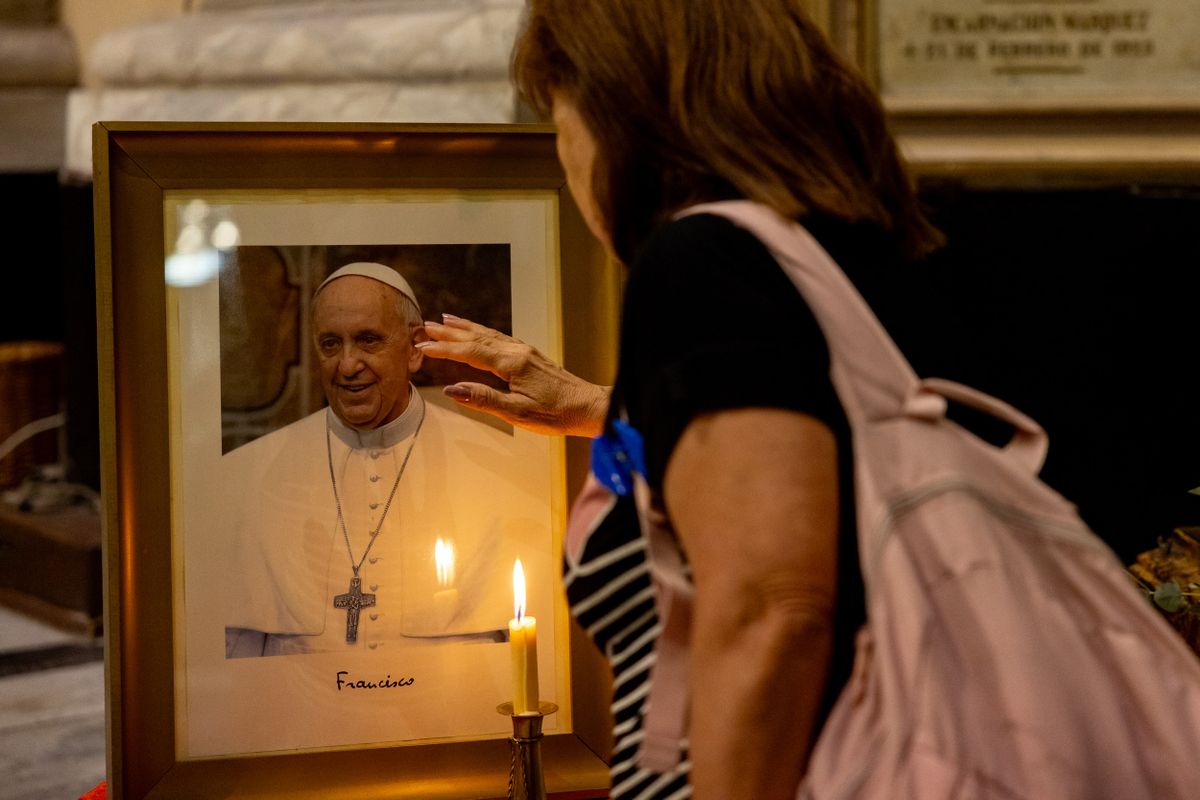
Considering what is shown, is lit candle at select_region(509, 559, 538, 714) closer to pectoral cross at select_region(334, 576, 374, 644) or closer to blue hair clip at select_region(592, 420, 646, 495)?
pectoral cross at select_region(334, 576, 374, 644)

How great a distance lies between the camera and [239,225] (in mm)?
930

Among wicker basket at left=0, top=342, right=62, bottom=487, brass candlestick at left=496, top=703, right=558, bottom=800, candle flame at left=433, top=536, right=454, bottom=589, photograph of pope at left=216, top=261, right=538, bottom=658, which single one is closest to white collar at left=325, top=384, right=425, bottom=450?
photograph of pope at left=216, top=261, right=538, bottom=658

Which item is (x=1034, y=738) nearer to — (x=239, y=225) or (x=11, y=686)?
(x=239, y=225)

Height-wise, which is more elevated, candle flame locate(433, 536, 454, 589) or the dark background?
the dark background

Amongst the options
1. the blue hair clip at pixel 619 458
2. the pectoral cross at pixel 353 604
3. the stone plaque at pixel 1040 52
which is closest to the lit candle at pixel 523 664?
the pectoral cross at pixel 353 604

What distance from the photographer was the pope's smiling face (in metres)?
0.95

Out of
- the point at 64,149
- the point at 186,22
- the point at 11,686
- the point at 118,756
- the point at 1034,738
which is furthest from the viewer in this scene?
the point at 64,149

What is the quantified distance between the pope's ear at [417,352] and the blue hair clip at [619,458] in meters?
0.33

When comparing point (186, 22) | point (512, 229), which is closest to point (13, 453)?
point (186, 22)

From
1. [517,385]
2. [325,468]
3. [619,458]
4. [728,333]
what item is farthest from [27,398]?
[728,333]

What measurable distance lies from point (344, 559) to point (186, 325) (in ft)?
0.84

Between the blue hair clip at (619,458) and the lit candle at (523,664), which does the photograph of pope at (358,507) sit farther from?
the blue hair clip at (619,458)

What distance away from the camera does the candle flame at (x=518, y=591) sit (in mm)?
905

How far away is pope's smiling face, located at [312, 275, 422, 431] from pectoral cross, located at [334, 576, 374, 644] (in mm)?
149
